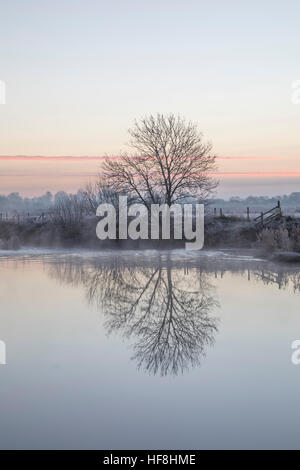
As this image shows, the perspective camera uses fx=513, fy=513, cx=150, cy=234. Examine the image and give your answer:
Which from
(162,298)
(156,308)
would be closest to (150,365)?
(156,308)

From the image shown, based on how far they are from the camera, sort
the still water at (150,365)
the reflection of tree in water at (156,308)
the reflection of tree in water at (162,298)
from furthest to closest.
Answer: the reflection of tree in water at (162,298) → the reflection of tree in water at (156,308) → the still water at (150,365)

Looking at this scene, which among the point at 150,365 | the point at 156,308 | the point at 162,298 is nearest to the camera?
the point at 150,365

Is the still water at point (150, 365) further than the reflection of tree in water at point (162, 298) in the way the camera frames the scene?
No

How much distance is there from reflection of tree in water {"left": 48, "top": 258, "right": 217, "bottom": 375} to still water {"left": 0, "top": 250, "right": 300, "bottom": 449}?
4 cm

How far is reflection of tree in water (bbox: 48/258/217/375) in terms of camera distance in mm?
7996

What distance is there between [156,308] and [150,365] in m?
4.66

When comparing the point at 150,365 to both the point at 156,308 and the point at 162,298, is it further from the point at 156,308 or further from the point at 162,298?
the point at 162,298

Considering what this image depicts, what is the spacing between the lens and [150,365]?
731 cm

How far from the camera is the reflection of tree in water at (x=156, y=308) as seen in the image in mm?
7996

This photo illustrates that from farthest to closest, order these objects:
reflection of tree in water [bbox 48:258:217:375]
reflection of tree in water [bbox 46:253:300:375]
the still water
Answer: reflection of tree in water [bbox 46:253:300:375] → reflection of tree in water [bbox 48:258:217:375] → the still water

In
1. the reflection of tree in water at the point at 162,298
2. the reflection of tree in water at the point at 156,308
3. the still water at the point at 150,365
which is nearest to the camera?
the still water at the point at 150,365

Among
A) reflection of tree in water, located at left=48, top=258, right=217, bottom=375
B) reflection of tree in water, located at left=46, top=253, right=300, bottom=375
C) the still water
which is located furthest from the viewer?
reflection of tree in water, located at left=46, top=253, right=300, bottom=375

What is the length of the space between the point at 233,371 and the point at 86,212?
89.8 feet

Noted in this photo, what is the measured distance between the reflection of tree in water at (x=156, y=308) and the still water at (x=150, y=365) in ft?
0.12
